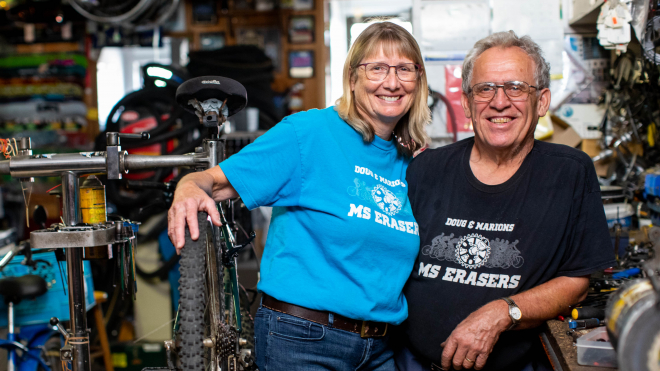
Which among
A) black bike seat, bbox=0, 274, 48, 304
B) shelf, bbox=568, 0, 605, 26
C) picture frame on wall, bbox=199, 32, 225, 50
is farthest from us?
picture frame on wall, bbox=199, 32, 225, 50

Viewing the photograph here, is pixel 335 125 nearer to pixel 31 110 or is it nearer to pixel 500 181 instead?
pixel 500 181

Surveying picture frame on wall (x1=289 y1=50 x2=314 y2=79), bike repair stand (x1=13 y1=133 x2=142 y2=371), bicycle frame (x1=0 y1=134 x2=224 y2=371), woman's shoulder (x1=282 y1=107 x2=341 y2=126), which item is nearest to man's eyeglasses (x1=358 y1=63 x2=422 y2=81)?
woman's shoulder (x1=282 y1=107 x2=341 y2=126)

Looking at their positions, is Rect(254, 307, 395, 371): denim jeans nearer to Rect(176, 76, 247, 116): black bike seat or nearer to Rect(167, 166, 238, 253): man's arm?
Rect(167, 166, 238, 253): man's arm

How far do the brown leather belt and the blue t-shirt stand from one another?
0.03m

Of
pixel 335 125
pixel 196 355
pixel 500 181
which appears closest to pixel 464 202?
pixel 500 181

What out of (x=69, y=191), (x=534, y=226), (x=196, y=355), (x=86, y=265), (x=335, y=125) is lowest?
(x=86, y=265)

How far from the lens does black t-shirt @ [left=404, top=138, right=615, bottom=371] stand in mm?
1445

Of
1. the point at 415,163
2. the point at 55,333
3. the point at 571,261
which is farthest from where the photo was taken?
the point at 55,333

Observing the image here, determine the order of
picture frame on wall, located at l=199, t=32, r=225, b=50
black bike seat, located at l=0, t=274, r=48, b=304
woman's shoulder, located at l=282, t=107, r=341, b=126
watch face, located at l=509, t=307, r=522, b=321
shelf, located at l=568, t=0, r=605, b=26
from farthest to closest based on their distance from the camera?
1. picture frame on wall, located at l=199, t=32, r=225, b=50
2. shelf, located at l=568, t=0, r=605, b=26
3. black bike seat, located at l=0, t=274, r=48, b=304
4. woman's shoulder, located at l=282, t=107, r=341, b=126
5. watch face, located at l=509, t=307, r=522, b=321

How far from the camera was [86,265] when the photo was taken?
8.76 feet

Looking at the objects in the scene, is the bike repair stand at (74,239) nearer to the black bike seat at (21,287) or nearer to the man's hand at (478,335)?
the black bike seat at (21,287)

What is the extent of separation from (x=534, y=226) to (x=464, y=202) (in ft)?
0.71

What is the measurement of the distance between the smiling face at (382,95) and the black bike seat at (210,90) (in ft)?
1.38

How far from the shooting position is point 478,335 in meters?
1.37
